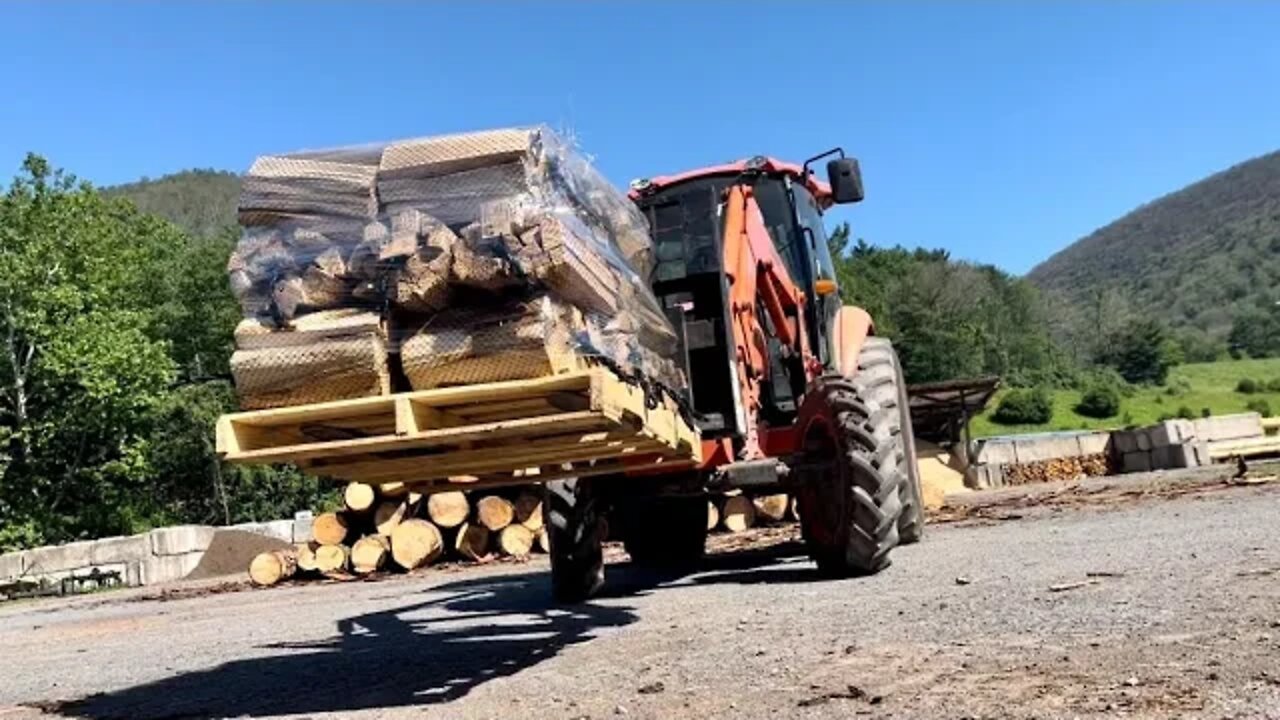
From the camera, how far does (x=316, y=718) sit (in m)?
5.10

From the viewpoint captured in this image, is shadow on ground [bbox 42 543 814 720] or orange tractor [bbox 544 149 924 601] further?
orange tractor [bbox 544 149 924 601]

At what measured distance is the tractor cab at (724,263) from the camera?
809 centimetres

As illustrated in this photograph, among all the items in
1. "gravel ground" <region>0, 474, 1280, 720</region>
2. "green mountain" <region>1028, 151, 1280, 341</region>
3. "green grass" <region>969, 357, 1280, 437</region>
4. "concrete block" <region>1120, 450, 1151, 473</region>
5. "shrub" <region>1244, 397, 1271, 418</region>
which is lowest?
"gravel ground" <region>0, 474, 1280, 720</region>

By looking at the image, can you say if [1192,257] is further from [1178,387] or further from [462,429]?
[462,429]

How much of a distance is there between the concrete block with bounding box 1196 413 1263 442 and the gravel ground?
1933 cm

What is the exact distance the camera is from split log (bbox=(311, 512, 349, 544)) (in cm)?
1648

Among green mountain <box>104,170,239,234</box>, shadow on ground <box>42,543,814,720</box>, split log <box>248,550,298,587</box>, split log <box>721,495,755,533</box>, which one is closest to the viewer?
shadow on ground <box>42,543,814,720</box>

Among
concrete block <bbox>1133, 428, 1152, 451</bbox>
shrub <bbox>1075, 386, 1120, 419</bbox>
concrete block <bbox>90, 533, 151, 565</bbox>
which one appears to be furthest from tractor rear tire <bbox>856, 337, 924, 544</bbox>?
shrub <bbox>1075, 386, 1120, 419</bbox>

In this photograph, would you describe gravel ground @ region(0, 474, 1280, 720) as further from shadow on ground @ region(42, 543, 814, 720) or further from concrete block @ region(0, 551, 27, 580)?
concrete block @ region(0, 551, 27, 580)

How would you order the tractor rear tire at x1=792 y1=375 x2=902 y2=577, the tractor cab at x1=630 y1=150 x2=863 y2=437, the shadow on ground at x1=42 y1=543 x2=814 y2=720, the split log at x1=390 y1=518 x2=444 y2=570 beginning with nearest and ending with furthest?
the shadow on ground at x1=42 y1=543 x2=814 y2=720
the tractor rear tire at x1=792 y1=375 x2=902 y2=577
the tractor cab at x1=630 y1=150 x2=863 y2=437
the split log at x1=390 y1=518 x2=444 y2=570

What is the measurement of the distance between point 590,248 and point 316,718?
2.47 meters

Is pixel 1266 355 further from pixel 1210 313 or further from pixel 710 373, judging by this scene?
pixel 710 373

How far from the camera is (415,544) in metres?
15.8

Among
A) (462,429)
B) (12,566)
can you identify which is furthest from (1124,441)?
(462,429)
